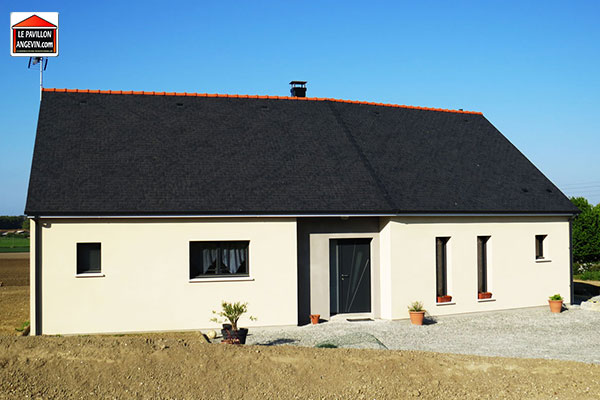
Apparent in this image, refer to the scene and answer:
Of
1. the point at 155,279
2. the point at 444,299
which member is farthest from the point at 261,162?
the point at 444,299

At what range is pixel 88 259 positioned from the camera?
16.6m

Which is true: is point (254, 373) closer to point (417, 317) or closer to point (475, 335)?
point (475, 335)

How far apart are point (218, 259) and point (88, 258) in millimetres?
3436

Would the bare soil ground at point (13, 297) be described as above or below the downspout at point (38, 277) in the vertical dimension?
below

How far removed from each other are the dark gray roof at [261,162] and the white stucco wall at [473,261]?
0.58 meters

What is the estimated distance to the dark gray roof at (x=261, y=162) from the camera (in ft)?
56.6

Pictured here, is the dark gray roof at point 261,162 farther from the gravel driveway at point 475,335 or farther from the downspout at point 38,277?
the gravel driveway at point 475,335

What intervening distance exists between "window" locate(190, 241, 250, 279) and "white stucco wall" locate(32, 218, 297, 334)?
0.93 feet

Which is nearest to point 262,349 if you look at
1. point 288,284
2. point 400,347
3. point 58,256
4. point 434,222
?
point 400,347

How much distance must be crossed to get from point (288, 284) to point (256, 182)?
311 centimetres

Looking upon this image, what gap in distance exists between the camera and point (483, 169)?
22234mm

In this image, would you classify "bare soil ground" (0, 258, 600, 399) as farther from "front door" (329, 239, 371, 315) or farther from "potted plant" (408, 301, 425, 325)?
"front door" (329, 239, 371, 315)

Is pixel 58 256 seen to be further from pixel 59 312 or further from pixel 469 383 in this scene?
pixel 469 383

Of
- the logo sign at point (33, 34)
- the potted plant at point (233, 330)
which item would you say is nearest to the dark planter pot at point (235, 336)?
the potted plant at point (233, 330)
